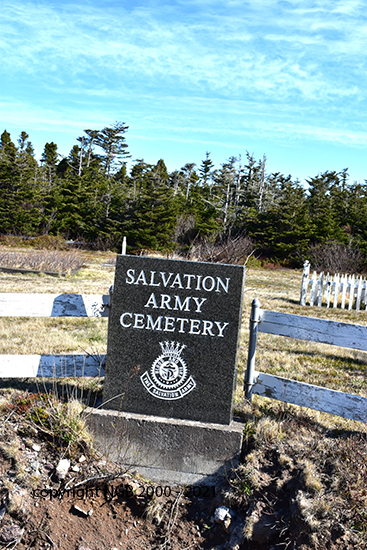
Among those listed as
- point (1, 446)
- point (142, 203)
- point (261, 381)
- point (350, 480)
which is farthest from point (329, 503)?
point (142, 203)

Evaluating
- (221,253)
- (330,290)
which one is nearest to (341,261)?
(330,290)

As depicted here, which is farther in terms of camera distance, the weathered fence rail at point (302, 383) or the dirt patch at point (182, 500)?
the weathered fence rail at point (302, 383)

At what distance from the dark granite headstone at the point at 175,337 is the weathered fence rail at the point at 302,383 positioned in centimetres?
45

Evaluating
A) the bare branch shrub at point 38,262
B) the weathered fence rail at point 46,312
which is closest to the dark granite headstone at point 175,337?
the weathered fence rail at point 46,312

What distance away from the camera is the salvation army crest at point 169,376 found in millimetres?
3787

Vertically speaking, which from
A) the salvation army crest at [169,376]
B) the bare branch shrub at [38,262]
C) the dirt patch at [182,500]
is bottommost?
the dirt patch at [182,500]

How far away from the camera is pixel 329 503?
9.95 feet

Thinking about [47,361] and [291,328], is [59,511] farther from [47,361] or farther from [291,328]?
[291,328]

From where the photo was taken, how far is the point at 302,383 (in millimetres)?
4000

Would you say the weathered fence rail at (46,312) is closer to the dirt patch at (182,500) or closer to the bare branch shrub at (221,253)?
the dirt patch at (182,500)

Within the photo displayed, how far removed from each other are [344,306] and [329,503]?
38.3ft

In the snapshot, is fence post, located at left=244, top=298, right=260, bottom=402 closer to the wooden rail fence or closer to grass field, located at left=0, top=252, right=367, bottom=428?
the wooden rail fence

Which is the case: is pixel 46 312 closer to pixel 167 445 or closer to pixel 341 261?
pixel 167 445

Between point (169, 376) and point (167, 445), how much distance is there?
56 centimetres
